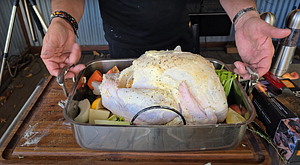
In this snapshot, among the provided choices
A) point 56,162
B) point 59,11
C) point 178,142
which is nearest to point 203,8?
point 59,11

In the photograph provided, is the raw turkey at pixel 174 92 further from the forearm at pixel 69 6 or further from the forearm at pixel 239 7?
the forearm at pixel 69 6

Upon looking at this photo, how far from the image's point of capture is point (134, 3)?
70.6 inches

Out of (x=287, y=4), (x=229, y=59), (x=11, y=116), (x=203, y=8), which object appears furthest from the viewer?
(x=229, y=59)

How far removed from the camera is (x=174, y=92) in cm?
114

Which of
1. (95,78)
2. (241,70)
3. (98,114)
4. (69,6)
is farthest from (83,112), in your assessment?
(241,70)

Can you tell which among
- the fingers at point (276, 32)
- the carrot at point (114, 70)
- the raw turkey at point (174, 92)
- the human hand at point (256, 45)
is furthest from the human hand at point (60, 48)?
the fingers at point (276, 32)

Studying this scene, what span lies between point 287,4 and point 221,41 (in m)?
1.44

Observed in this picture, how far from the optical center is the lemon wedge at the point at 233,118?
1145 mm

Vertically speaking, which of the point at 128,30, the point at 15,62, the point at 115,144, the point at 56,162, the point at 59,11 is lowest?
the point at 15,62

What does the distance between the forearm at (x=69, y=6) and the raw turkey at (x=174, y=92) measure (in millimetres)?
806

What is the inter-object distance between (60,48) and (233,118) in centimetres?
125

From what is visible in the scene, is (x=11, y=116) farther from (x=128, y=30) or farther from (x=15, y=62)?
(x=128, y=30)

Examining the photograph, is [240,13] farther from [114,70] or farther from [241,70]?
[114,70]

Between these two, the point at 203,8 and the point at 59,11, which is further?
the point at 203,8
